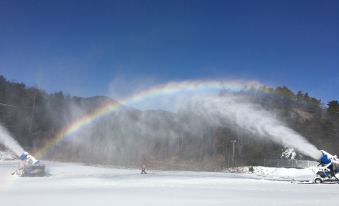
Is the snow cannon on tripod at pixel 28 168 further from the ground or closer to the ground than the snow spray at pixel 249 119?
closer to the ground

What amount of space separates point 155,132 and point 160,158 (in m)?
8.71

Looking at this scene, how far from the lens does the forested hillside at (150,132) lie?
68.8 metres

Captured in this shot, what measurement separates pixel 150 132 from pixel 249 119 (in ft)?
122

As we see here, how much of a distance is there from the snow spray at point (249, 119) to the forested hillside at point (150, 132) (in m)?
2.93

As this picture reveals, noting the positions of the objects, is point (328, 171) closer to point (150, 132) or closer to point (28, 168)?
point (28, 168)

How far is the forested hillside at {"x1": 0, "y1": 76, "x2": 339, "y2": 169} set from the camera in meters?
68.8

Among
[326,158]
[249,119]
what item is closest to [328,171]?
[326,158]

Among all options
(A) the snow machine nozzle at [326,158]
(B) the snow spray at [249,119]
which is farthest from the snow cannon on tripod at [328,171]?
(B) the snow spray at [249,119]

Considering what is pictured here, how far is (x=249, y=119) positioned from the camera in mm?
51812

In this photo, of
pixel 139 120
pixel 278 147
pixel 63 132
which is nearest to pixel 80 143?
pixel 63 132

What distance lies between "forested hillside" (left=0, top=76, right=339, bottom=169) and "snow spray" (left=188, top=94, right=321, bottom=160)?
2935 mm

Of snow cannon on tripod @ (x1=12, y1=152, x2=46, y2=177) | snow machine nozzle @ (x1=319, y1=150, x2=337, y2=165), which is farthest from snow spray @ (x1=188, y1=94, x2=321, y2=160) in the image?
snow cannon on tripod @ (x1=12, y1=152, x2=46, y2=177)

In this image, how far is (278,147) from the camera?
65125 mm

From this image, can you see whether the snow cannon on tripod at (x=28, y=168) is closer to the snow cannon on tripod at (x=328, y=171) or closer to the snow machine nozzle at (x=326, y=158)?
the snow cannon on tripod at (x=328, y=171)
